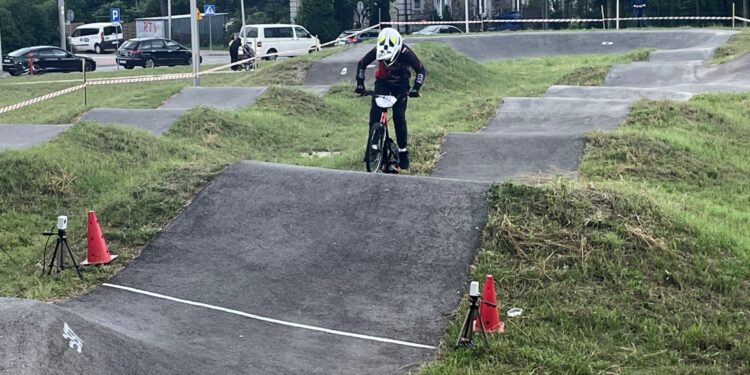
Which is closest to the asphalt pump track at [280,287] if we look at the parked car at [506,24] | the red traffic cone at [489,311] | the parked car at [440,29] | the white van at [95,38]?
the red traffic cone at [489,311]

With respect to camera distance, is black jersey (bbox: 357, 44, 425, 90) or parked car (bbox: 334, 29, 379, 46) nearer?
black jersey (bbox: 357, 44, 425, 90)

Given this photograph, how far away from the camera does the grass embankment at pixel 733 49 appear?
1018 inches

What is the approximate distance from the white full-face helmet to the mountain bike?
0.44 metres

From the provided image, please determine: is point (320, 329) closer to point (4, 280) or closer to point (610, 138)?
point (4, 280)

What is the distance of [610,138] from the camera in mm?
12422

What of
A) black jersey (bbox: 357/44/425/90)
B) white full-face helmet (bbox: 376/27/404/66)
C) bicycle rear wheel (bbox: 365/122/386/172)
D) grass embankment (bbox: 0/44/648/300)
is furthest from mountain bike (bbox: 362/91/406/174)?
grass embankment (bbox: 0/44/648/300)

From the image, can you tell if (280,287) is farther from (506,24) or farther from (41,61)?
(506,24)

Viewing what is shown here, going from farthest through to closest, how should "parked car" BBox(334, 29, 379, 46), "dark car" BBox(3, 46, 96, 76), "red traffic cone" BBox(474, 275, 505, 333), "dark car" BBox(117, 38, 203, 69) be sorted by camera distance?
"parked car" BBox(334, 29, 379, 46)
"dark car" BBox(117, 38, 203, 69)
"dark car" BBox(3, 46, 96, 76)
"red traffic cone" BBox(474, 275, 505, 333)

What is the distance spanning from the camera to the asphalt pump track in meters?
A: 6.17

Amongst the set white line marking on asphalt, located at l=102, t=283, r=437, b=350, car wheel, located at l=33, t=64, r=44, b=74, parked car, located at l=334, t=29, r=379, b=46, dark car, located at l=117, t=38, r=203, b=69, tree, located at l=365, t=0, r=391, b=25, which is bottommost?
white line marking on asphalt, located at l=102, t=283, r=437, b=350

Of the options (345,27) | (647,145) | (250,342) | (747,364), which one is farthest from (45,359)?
(345,27)

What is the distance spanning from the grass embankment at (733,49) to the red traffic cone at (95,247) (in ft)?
66.4

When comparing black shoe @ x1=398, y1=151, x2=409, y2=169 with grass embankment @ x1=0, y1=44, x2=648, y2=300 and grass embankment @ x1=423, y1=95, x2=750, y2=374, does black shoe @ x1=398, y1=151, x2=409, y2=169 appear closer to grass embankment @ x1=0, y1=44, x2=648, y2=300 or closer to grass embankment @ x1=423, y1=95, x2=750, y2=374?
grass embankment @ x1=0, y1=44, x2=648, y2=300

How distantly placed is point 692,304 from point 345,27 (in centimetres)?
5400
